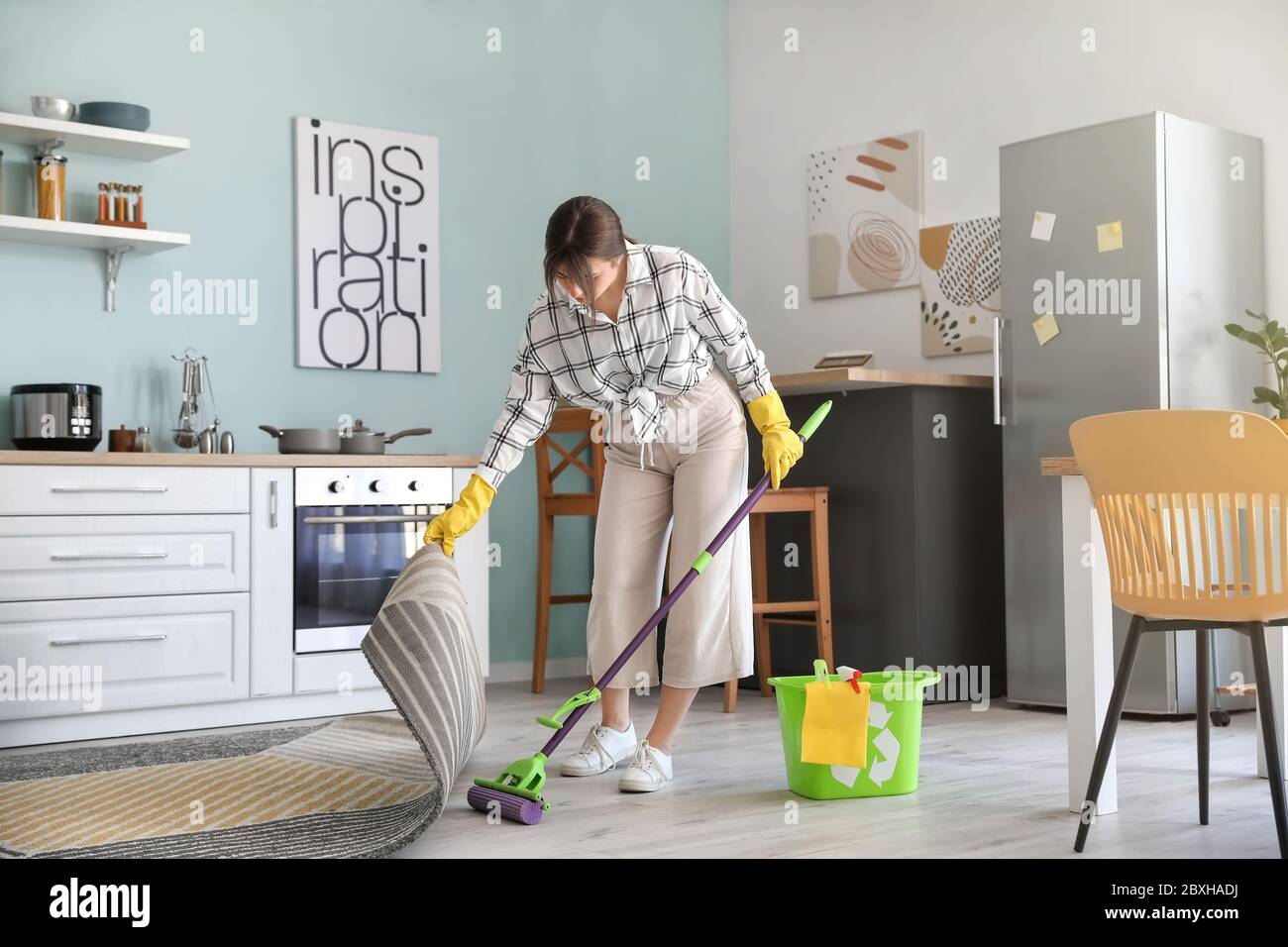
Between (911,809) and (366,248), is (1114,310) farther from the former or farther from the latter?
(366,248)

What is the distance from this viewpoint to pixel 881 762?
2.91 meters

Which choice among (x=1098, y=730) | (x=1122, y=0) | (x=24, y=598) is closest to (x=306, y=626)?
(x=24, y=598)

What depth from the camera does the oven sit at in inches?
167

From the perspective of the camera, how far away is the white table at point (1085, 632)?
2.72 meters

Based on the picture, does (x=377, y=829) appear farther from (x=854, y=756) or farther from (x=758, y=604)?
(x=758, y=604)

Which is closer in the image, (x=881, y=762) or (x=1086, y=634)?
(x=1086, y=634)

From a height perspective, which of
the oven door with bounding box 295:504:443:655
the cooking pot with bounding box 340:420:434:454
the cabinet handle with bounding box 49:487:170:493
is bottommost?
the oven door with bounding box 295:504:443:655

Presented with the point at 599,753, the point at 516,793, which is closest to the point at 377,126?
the point at 599,753

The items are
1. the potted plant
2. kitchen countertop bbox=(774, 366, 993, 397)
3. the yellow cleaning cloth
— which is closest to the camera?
the yellow cleaning cloth

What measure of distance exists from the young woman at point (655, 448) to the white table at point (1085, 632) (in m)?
0.60

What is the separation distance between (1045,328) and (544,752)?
2.29 metres

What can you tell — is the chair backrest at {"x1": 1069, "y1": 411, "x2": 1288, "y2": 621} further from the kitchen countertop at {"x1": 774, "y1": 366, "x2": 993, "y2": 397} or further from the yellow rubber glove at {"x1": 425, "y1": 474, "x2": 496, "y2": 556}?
the kitchen countertop at {"x1": 774, "y1": 366, "x2": 993, "y2": 397}

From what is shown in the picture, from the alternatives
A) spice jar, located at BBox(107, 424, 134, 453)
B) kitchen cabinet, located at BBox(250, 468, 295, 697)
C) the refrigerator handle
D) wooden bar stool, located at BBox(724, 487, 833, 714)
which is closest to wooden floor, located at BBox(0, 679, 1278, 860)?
kitchen cabinet, located at BBox(250, 468, 295, 697)

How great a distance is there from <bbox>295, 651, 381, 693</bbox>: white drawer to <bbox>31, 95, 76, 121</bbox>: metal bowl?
1783mm
